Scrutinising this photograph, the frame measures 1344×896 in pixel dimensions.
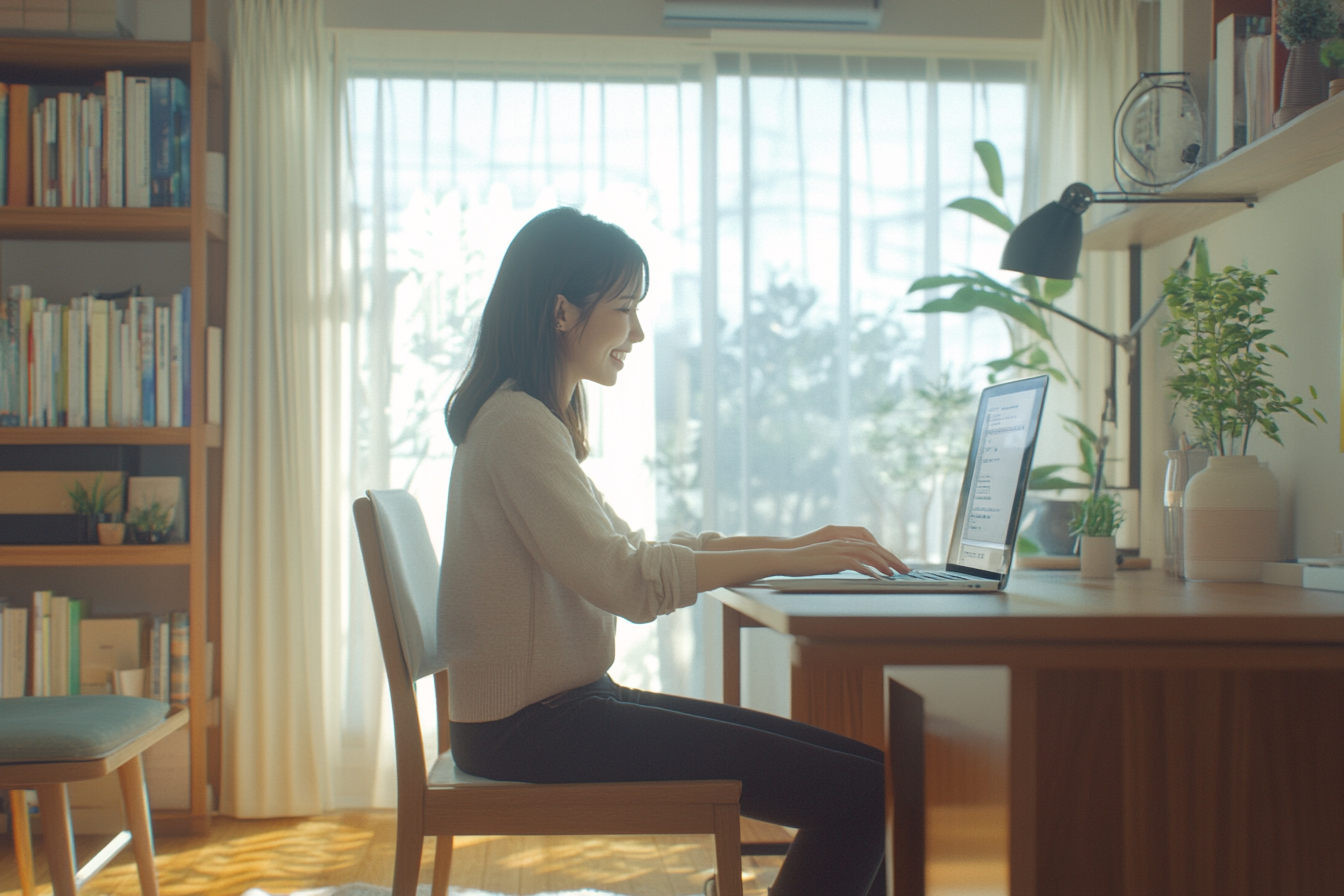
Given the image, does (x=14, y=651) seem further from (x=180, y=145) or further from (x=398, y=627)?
(x=398, y=627)

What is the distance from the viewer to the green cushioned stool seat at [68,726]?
155 cm

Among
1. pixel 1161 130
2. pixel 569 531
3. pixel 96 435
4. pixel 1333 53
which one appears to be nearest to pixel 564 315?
pixel 569 531

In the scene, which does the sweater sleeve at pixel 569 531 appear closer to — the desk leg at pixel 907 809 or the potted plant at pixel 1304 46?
the desk leg at pixel 907 809

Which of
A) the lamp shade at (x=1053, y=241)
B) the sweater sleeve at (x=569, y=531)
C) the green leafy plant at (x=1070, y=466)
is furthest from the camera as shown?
the green leafy plant at (x=1070, y=466)

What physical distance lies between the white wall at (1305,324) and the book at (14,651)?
2773 millimetres

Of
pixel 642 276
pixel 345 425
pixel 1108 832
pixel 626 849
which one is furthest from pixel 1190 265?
pixel 345 425

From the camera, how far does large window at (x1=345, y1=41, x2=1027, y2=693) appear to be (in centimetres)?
270

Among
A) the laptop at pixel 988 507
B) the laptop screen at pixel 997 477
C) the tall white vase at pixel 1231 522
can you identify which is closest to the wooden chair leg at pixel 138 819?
the laptop at pixel 988 507

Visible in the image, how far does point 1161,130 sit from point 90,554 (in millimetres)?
2540

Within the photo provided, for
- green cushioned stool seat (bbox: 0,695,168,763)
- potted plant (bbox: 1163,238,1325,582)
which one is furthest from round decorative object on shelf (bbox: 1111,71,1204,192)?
green cushioned stool seat (bbox: 0,695,168,763)

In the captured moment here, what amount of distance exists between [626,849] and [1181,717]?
1673 millimetres

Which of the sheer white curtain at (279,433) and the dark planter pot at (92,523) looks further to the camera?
the sheer white curtain at (279,433)

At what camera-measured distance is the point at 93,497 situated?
8.02 ft

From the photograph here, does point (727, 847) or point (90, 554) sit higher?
point (90, 554)
